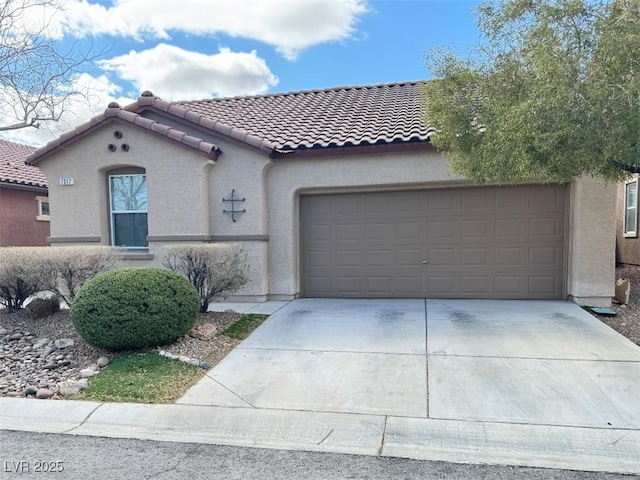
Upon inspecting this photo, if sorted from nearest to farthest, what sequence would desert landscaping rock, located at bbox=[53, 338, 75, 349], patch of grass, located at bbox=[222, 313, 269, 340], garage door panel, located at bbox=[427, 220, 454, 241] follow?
desert landscaping rock, located at bbox=[53, 338, 75, 349]
patch of grass, located at bbox=[222, 313, 269, 340]
garage door panel, located at bbox=[427, 220, 454, 241]

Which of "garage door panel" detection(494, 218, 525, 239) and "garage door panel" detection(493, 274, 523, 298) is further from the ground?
"garage door panel" detection(494, 218, 525, 239)

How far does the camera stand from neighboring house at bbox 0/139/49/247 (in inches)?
611

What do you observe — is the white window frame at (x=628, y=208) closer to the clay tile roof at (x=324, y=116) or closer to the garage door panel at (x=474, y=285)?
the garage door panel at (x=474, y=285)

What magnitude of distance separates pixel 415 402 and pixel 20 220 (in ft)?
56.3

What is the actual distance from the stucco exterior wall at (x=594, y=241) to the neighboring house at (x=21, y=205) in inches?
657

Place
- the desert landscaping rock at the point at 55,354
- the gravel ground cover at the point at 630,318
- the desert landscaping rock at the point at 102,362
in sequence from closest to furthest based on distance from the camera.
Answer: the desert landscaping rock at the point at 55,354
the desert landscaping rock at the point at 102,362
the gravel ground cover at the point at 630,318

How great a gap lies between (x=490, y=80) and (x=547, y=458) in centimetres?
466

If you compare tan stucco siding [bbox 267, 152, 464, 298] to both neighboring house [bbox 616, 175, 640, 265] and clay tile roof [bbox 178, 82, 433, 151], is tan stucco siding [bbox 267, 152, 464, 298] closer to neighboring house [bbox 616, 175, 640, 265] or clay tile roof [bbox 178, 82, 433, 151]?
clay tile roof [bbox 178, 82, 433, 151]

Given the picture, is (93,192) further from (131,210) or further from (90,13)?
(90,13)

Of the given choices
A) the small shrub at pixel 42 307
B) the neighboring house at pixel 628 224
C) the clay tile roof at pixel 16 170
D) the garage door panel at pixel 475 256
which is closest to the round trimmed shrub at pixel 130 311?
the small shrub at pixel 42 307

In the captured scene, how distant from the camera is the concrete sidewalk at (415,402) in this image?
3.73 meters

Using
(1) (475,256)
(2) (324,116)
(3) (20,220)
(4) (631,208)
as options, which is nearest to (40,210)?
(3) (20,220)

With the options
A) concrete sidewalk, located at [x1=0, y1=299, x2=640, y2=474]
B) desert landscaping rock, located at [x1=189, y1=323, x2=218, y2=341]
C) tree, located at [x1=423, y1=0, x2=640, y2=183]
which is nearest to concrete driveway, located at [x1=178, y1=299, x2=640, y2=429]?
concrete sidewalk, located at [x1=0, y1=299, x2=640, y2=474]

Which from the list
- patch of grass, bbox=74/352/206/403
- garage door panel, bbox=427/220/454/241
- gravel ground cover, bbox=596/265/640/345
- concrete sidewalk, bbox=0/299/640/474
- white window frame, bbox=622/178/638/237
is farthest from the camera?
white window frame, bbox=622/178/638/237
